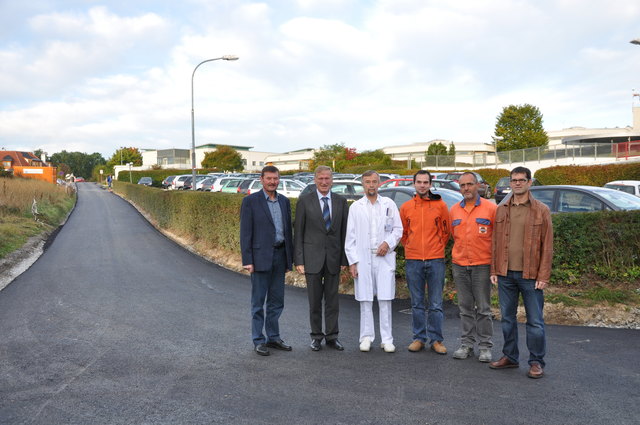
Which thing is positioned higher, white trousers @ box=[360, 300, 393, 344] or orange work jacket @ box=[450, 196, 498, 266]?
orange work jacket @ box=[450, 196, 498, 266]

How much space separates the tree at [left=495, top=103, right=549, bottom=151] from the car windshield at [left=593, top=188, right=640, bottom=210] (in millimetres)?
66705

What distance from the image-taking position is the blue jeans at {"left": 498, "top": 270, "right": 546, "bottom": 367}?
5172mm

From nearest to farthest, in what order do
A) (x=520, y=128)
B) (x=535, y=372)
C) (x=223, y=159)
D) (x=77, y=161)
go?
(x=535, y=372) < (x=520, y=128) < (x=223, y=159) < (x=77, y=161)

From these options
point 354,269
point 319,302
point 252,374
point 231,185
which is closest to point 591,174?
point 231,185

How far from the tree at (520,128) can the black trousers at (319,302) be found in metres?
73.1

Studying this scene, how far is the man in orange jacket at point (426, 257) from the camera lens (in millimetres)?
6035

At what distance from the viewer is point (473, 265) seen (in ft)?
18.8

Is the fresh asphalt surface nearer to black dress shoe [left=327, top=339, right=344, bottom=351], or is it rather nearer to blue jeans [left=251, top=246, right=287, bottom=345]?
black dress shoe [left=327, top=339, right=344, bottom=351]

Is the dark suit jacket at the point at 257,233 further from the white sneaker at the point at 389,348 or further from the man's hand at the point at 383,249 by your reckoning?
the white sneaker at the point at 389,348

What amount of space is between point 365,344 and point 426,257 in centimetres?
117

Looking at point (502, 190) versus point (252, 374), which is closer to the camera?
point (252, 374)

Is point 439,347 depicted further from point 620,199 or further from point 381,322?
point 620,199

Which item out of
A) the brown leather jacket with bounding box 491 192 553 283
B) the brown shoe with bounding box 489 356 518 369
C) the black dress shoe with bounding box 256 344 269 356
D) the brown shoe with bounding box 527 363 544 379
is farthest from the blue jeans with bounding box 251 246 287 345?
the brown shoe with bounding box 527 363 544 379

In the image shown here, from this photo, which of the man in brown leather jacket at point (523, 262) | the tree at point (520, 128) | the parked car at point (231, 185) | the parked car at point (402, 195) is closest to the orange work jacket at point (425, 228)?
the man in brown leather jacket at point (523, 262)
